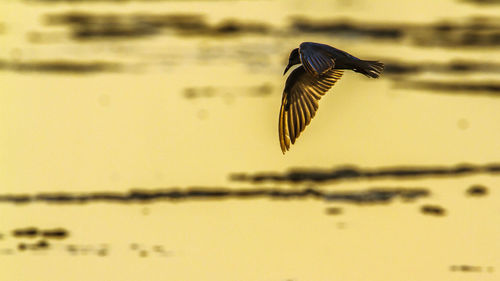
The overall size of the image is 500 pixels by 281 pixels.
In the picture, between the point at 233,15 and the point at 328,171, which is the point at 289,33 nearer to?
the point at 233,15

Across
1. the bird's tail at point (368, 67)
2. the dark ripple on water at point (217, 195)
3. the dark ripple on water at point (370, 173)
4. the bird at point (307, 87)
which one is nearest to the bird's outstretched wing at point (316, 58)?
the bird at point (307, 87)

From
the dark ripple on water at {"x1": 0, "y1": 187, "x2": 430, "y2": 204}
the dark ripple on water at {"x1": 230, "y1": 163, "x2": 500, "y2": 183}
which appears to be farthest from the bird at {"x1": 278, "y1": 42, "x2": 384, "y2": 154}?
the dark ripple on water at {"x1": 230, "y1": 163, "x2": 500, "y2": 183}

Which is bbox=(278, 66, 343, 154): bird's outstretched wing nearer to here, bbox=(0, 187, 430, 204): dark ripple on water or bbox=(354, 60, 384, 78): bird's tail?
bbox=(354, 60, 384, 78): bird's tail

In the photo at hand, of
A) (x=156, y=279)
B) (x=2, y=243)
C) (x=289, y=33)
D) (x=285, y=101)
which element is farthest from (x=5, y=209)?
(x=289, y=33)

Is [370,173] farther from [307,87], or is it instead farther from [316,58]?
[316,58]

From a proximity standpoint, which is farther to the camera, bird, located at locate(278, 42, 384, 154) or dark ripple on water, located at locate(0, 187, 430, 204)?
dark ripple on water, located at locate(0, 187, 430, 204)

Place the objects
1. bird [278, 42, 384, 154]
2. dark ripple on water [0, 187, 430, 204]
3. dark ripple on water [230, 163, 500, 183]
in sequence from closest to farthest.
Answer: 1. bird [278, 42, 384, 154]
2. dark ripple on water [0, 187, 430, 204]
3. dark ripple on water [230, 163, 500, 183]

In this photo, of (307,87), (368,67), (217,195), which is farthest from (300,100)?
(217,195)
